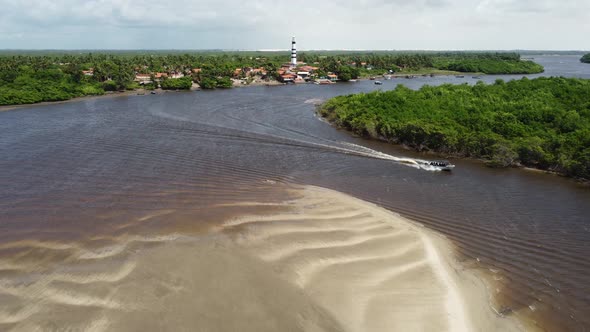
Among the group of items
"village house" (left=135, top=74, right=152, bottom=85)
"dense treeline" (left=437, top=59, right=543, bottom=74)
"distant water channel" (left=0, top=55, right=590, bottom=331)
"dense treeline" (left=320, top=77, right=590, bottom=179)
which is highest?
"dense treeline" (left=437, top=59, right=543, bottom=74)

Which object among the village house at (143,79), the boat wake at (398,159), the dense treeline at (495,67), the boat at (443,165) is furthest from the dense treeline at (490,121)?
the dense treeline at (495,67)

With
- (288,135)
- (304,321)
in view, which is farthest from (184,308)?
(288,135)

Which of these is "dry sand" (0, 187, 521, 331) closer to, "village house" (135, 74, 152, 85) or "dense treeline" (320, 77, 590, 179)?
"dense treeline" (320, 77, 590, 179)

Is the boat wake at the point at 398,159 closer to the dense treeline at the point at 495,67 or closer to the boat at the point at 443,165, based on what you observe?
the boat at the point at 443,165

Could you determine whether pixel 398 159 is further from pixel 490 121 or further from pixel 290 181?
pixel 490 121

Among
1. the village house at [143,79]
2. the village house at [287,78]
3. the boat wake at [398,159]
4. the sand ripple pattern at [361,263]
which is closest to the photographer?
the sand ripple pattern at [361,263]

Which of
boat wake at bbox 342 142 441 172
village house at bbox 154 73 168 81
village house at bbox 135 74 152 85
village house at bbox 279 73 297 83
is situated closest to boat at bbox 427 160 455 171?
boat wake at bbox 342 142 441 172

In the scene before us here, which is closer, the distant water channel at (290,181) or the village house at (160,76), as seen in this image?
the distant water channel at (290,181)
